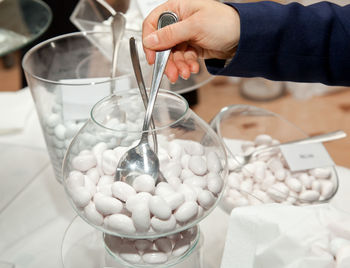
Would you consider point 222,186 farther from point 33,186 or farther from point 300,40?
point 33,186

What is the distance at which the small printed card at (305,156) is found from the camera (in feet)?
2.28

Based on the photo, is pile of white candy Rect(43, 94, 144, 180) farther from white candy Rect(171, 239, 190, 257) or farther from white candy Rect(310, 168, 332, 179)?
white candy Rect(310, 168, 332, 179)

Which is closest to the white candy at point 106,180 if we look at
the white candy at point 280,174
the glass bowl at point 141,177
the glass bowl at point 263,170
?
the glass bowl at point 141,177

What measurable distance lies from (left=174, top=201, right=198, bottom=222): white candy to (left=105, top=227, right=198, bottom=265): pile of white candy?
2.5 inches

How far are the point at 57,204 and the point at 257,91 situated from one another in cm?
130

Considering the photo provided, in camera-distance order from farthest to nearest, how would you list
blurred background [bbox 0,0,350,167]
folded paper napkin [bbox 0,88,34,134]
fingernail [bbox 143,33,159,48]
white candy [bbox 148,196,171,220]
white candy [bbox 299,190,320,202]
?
blurred background [bbox 0,0,350,167] < folded paper napkin [bbox 0,88,34,134] < white candy [bbox 299,190,320,202] < fingernail [bbox 143,33,159,48] < white candy [bbox 148,196,171,220]

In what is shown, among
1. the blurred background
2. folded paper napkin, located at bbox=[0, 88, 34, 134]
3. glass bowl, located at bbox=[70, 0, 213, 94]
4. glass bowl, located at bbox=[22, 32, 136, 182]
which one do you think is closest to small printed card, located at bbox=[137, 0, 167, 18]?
glass bowl, located at bbox=[70, 0, 213, 94]

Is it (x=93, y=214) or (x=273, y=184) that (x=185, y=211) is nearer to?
(x=93, y=214)

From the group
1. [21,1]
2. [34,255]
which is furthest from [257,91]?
[34,255]

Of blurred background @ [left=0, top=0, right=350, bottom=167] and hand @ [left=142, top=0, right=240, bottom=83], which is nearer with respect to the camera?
hand @ [left=142, top=0, right=240, bottom=83]

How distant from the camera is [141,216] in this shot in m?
0.42

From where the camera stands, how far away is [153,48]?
0.54m

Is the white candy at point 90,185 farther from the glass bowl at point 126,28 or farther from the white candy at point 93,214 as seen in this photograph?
the glass bowl at point 126,28

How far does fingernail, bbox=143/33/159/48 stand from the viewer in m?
0.53
